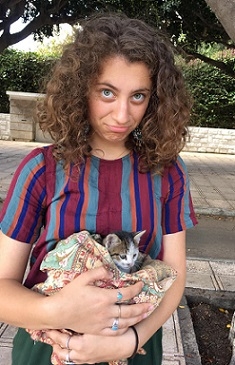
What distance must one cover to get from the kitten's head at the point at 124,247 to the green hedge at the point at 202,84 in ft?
45.9

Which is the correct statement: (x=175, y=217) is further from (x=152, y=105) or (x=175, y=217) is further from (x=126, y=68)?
(x=126, y=68)

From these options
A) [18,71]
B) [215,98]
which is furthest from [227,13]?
[18,71]

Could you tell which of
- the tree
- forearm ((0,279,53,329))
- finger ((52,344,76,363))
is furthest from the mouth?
the tree

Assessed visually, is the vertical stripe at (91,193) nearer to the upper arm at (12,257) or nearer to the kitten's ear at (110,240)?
the kitten's ear at (110,240)

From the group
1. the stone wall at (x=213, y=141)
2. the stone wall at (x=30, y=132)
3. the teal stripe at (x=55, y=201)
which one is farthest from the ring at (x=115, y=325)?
the stone wall at (x=213, y=141)

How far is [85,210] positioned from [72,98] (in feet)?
1.23

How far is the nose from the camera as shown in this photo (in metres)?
1.25

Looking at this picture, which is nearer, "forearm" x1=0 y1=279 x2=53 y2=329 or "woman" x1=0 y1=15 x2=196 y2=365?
"forearm" x1=0 y1=279 x2=53 y2=329

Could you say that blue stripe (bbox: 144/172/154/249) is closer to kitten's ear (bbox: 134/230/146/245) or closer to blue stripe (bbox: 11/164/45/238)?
kitten's ear (bbox: 134/230/146/245)

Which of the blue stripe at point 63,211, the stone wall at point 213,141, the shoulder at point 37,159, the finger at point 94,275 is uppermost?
the shoulder at point 37,159

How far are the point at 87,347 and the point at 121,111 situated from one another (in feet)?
2.28

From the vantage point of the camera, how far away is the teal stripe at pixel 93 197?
1282 mm

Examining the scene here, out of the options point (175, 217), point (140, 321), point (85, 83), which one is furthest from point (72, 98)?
point (140, 321)

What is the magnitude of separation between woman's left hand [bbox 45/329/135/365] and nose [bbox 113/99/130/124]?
25.1 inches
